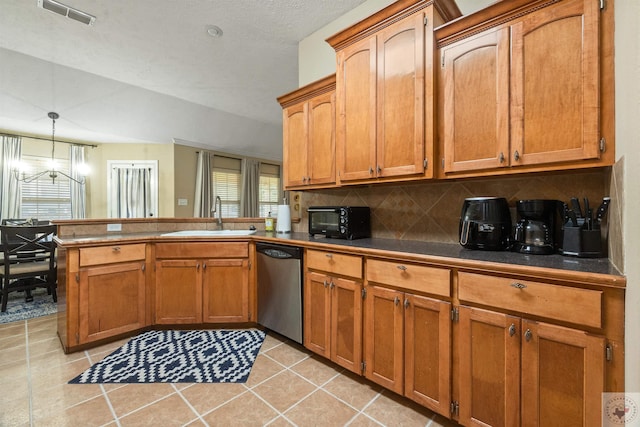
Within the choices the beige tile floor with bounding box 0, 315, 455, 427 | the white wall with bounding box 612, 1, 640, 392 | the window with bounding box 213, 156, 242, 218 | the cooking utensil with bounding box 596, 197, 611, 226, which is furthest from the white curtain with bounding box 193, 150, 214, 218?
the white wall with bounding box 612, 1, 640, 392

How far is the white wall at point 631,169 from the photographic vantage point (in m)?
0.87

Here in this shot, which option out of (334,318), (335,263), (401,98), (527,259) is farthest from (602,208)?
(334,318)

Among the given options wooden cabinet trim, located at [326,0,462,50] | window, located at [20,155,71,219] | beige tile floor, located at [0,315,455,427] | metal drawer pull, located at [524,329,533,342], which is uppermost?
wooden cabinet trim, located at [326,0,462,50]

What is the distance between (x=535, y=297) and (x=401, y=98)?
1.32 m

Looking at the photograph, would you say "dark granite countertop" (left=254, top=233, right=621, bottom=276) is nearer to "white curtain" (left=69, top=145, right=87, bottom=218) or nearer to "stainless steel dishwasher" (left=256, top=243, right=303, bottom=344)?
"stainless steel dishwasher" (left=256, top=243, right=303, bottom=344)

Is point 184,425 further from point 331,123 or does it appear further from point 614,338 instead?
point 331,123

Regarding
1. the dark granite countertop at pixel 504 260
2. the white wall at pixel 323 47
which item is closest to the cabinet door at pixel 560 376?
the dark granite countertop at pixel 504 260

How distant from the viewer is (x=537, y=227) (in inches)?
56.9

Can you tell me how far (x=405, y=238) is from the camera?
7.11ft

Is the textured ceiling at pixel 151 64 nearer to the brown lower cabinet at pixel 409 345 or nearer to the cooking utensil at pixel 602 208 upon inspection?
the cooking utensil at pixel 602 208

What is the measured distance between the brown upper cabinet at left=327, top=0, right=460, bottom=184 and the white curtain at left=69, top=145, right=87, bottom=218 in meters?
5.91

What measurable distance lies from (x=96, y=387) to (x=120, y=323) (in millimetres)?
705

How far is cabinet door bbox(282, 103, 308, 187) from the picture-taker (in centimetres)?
251

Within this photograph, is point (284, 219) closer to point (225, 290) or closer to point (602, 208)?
point (225, 290)
